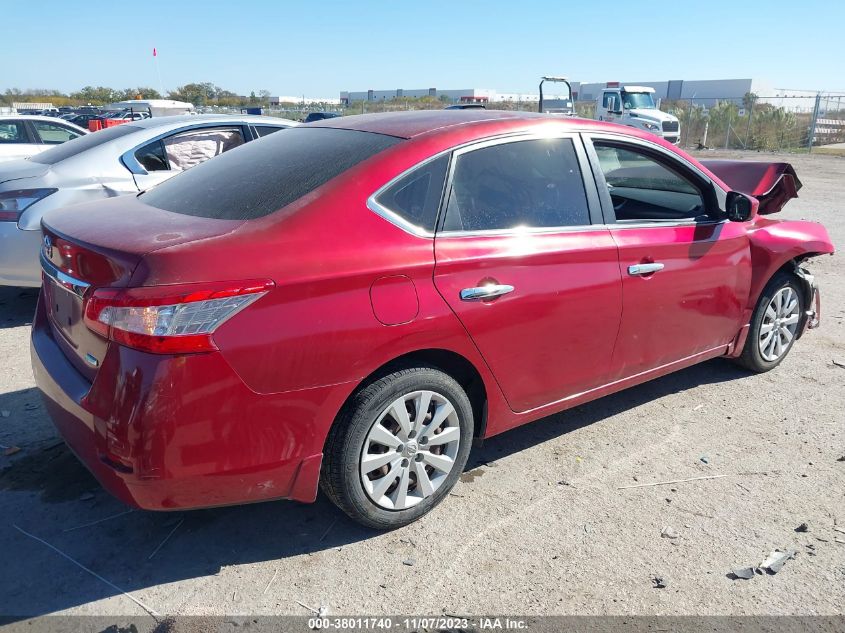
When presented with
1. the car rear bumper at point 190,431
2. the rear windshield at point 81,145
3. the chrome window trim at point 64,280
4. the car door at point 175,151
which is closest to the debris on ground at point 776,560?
the car rear bumper at point 190,431

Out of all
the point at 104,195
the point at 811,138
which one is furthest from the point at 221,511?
the point at 811,138

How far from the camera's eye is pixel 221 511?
10.5 ft

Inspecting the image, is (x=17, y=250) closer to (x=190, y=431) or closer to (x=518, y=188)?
(x=190, y=431)

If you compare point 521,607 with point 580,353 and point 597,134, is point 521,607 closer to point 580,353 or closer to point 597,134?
point 580,353

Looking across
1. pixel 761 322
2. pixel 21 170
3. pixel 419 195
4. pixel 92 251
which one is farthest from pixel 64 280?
pixel 761 322

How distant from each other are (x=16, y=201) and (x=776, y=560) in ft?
18.9

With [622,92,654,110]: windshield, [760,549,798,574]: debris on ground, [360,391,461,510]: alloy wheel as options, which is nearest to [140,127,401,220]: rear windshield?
[360,391,461,510]: alloy wheel

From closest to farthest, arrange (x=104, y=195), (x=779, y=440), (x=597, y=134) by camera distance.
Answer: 1. (x=597, y=134)
2. (x=779, y=440)
3. (x=104, y=195)

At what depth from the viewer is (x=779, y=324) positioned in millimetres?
4863

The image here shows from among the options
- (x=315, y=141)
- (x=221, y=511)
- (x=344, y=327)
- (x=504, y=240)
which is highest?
(x=315, y=141)

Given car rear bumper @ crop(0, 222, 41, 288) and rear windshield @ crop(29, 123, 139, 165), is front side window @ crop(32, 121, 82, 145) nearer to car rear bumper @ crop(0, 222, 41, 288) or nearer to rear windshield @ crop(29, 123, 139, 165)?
rear windshield @ crop(29, 123, 139, 165)

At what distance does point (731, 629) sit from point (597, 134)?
243 cm

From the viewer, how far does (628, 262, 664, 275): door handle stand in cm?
362

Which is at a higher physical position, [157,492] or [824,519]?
[157,492]
